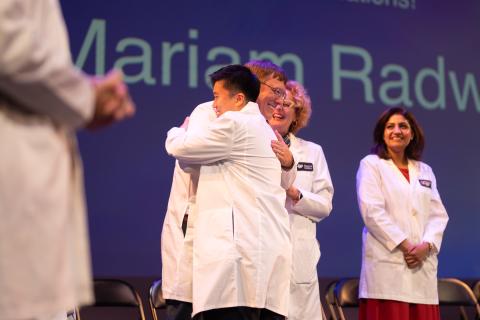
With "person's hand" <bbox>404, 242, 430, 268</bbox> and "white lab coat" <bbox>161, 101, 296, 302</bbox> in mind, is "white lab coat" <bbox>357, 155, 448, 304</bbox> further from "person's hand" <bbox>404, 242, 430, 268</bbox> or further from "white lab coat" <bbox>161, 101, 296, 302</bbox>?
"white lab coat" <bbox>161, 101, 296, 302</bbox>

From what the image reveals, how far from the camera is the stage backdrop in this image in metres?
4.77

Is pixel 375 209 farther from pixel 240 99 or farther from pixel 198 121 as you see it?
pixel 198 121

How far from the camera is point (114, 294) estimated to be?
445 cm

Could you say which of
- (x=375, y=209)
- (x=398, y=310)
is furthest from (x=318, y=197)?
(x=398, y=310)

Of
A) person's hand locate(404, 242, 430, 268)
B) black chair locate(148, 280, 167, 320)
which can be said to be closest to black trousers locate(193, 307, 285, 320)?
black chair locate(148, 280, 167, 320)

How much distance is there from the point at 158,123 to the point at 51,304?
3591 millimetres

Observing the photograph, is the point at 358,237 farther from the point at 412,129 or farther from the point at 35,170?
the point at 35,170

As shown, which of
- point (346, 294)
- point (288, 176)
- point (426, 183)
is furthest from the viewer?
point (346, 294)

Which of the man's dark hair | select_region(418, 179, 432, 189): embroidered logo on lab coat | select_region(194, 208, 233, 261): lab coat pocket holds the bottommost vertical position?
select_region(194, 208, 233, 261): lab coat pocket

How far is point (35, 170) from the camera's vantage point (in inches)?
51.6

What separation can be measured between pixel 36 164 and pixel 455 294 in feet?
14.1

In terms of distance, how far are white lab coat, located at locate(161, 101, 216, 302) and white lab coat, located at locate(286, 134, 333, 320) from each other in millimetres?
866

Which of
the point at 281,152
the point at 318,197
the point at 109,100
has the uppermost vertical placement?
the point at 109,100

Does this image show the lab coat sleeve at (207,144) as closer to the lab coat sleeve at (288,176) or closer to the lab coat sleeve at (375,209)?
the lab coat sleeve at (288,176)
